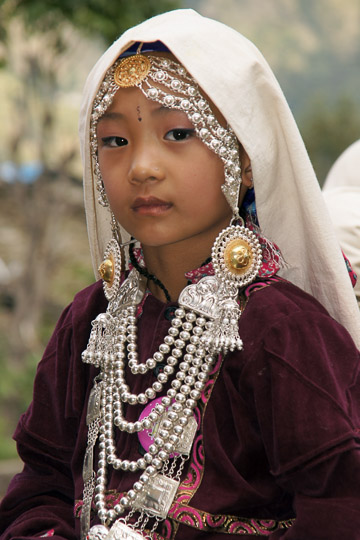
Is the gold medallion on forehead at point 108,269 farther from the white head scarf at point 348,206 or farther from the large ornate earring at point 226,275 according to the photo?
the white head scarf at point 348,206

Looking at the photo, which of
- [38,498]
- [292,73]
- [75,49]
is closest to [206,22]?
[38,498]

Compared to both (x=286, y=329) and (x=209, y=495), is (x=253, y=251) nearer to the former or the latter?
(x=286, y=329)

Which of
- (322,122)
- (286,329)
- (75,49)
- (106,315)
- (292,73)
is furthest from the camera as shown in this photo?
(292,73)

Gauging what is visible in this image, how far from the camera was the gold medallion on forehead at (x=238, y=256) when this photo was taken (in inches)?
70.9

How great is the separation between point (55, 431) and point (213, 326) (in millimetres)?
559

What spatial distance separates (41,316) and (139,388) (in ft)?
16.5

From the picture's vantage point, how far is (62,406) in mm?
2068

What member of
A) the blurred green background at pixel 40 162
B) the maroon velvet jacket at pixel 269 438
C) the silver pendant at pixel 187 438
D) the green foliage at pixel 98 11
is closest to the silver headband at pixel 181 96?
the maroon velvet jacket at pixel 269 438

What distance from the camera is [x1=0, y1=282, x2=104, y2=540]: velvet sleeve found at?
2031mm

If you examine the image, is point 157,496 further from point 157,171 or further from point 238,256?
point 157,171

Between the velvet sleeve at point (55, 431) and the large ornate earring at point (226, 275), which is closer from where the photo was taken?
the large ornate earring at point (226, 275)

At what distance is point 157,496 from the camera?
1.77m

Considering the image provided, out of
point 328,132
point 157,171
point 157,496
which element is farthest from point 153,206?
point 328,132

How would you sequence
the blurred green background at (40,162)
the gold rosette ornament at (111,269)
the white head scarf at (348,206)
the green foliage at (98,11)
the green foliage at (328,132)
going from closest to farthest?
the gold rosette ornament at (111,269) < the white head scarf at (348,206) < the green foliage at (98,11) < the blurred green background at (40,162) < the green foliage at (328,132)
